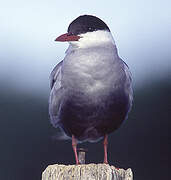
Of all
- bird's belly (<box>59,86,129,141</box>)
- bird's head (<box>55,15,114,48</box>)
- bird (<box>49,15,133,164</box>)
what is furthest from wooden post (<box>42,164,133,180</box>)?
bird's head (<box>55,15,114,48</box>)

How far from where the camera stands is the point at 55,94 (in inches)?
262

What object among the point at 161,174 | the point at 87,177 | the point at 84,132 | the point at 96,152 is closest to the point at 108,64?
the point at 84,132

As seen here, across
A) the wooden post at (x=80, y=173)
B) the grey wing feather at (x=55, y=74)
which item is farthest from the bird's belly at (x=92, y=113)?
the wooden post at (x=80, y=173)

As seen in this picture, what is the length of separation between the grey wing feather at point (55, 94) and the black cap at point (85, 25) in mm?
378

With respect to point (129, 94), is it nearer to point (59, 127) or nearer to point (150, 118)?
point (59, 127)

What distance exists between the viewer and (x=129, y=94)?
6.65 metres

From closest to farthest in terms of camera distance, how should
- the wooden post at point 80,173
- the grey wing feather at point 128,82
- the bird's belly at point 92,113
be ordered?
the wooden post at point 80,173 → the bird's belly at point 92,113 → the grey wing feather at point 128,82

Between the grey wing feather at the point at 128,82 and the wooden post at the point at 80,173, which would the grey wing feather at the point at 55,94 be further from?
the wooden post at the point at 80,173

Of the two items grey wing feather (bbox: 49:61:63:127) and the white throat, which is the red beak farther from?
grey wing feather (bbox: 49:61:63:127)

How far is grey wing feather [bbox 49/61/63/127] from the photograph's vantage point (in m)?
6.61

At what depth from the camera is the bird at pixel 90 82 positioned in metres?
6.39

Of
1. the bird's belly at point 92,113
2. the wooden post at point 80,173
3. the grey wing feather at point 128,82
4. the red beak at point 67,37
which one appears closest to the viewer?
the wooden post at point 80,173

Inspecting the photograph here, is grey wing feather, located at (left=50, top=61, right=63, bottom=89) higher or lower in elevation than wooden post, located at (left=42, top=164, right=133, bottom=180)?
higher

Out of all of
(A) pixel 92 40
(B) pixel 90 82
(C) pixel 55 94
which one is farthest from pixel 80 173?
(A) pixel 92 40
